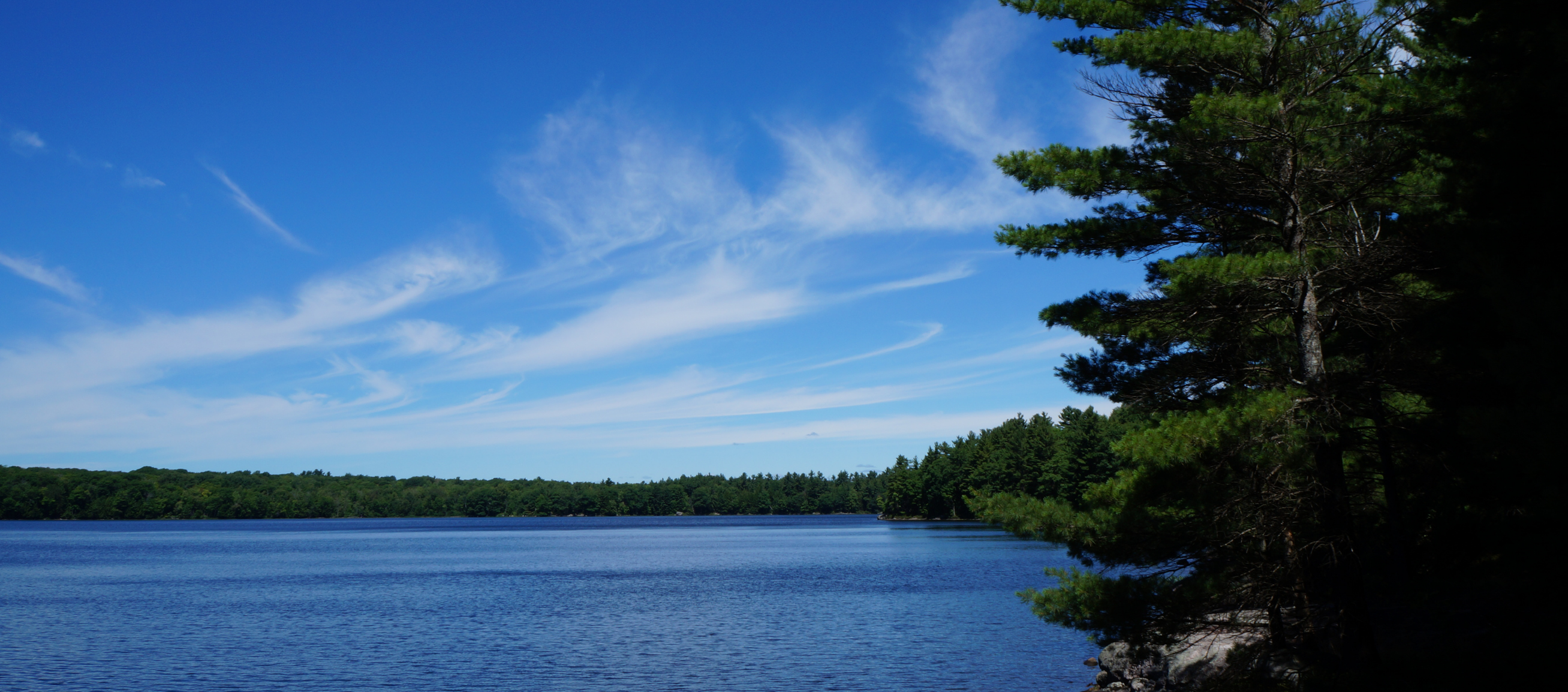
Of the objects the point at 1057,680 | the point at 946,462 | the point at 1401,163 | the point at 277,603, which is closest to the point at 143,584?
the point at 277,603

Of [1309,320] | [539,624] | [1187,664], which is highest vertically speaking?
[1309,320]

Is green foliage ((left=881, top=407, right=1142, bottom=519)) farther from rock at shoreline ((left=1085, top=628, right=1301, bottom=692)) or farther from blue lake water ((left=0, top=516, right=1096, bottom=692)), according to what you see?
rock at shoreline ((left=1085, top=628, right=1301, bottom=692))

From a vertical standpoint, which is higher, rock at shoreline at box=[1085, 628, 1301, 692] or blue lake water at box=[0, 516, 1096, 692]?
rock at shoreline at box=[1085, 628, 1301, 692]

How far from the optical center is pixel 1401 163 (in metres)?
13.5

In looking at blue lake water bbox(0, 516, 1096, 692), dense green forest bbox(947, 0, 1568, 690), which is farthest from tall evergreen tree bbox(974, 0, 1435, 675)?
blue lake water bbox(0, 516, 1096, 692)

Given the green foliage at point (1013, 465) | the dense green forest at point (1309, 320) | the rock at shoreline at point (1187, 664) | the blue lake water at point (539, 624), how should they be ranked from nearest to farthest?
1. the dense green forest at point (1309, 320)
2. the rock at shoreline at point (1187, 664)
3. the blue lake water at point (539, 624)
4. the green foliage at point (1013, 465)

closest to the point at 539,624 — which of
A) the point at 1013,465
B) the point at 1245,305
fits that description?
the point at 1245,305

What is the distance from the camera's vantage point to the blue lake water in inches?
1030

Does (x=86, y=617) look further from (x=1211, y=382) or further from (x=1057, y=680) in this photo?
(x=1211, y=382)

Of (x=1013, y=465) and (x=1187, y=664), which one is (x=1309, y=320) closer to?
(x=1187, y=664)

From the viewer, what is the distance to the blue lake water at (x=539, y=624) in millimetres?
26172

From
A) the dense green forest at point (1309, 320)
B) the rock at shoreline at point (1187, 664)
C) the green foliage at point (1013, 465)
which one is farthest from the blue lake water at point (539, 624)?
the green foliage at point (1013, 465)

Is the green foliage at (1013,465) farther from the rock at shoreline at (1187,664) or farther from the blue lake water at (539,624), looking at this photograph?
the rock at shoreline at (1187,664)

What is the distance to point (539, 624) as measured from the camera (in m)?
37.2
